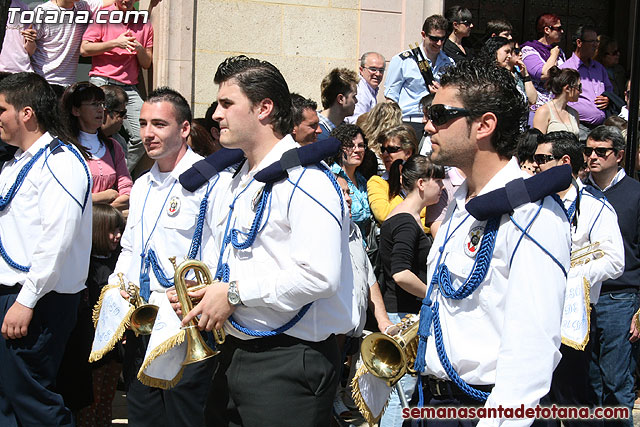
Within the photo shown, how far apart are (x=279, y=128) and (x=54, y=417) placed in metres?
2.45

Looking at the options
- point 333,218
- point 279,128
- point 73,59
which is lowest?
point 333,218

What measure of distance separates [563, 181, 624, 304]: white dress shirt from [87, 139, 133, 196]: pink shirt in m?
3.68

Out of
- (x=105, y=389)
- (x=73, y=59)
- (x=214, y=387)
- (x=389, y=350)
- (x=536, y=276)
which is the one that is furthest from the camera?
(x=73, y=59)

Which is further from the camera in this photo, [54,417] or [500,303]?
[54,417]

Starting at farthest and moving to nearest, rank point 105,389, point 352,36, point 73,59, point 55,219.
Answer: point 352,36 < point 73,59 < point 105,389 < point 55,219

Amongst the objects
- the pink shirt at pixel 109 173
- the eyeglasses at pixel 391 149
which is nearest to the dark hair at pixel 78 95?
the pink shirt at pixel 109 173

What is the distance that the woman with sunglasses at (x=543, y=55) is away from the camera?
10253 millimetres

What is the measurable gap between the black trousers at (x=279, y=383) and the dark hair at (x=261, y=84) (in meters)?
1.01

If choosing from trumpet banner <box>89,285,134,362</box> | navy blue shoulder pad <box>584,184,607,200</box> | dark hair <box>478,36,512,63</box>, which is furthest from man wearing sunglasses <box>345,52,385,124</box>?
trumpet banner <box>89,285,134,362</box>

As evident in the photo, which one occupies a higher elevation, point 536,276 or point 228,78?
point 228,78

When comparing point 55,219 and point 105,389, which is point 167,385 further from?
point 105,389

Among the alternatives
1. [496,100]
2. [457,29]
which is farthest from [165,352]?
[457,29]

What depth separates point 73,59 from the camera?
8.60 metres

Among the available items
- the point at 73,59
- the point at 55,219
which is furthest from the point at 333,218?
the point at 73,59
